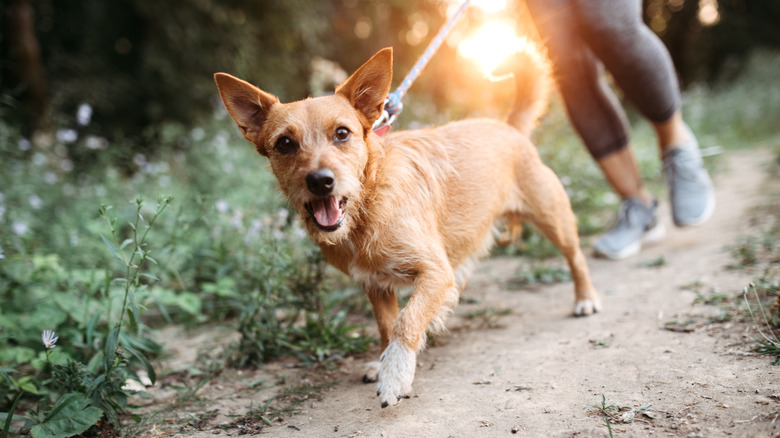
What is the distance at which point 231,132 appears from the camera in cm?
719

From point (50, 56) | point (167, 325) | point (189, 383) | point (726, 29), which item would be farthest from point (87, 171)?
point (726, 29)

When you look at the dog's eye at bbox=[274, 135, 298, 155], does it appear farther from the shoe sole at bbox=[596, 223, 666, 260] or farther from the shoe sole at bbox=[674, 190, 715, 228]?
the shoe sole at bbox=[674, 190, 715, 228]

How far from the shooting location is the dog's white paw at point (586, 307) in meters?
2.86

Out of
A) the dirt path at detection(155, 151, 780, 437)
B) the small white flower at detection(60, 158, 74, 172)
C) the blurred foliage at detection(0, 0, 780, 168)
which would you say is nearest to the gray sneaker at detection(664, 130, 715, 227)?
the dirt path at detection(155, 151, 780, 437)

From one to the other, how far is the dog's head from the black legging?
68.7 inches

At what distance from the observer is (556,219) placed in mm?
3023

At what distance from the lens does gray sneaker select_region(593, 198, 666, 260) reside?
3.84 m

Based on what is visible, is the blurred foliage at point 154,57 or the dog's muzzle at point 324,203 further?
the blurred foliage at point 154,57

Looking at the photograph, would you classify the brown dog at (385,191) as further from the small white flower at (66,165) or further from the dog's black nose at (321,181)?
the small white flower at (66,165)

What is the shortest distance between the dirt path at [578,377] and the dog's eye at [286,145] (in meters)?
1.14

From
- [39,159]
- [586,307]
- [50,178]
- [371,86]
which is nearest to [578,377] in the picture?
[586,307]

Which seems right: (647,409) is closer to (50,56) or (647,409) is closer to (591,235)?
(591,235)

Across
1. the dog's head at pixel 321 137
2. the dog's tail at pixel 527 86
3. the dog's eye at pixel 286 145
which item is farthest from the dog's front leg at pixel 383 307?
the dog's tail at pixel 527 86

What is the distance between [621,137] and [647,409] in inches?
106
